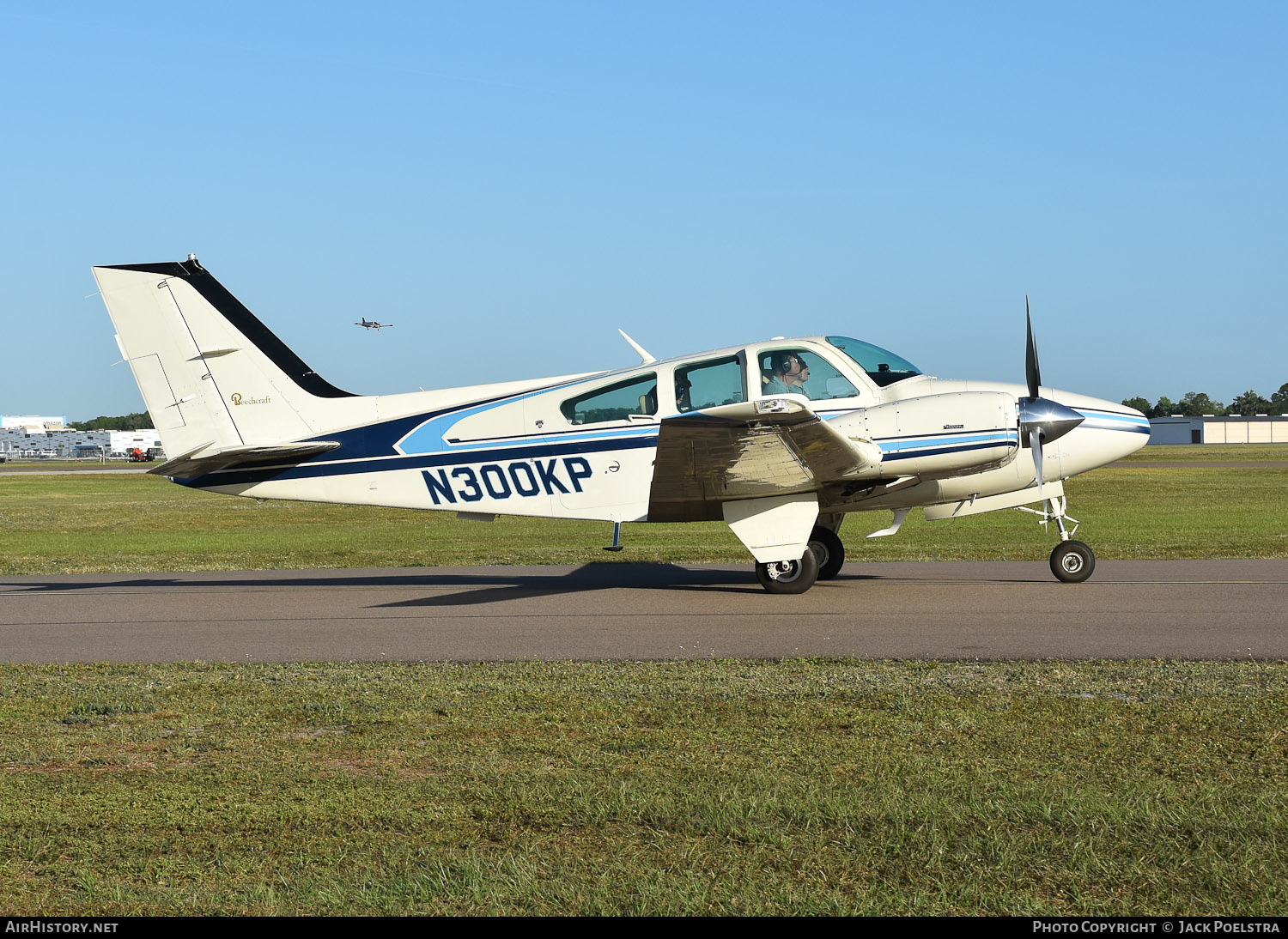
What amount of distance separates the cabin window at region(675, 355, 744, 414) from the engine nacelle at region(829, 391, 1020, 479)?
1215 millimetres

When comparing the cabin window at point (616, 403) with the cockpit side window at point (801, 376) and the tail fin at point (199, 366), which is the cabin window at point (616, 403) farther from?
the tail fin at point (199, 366)

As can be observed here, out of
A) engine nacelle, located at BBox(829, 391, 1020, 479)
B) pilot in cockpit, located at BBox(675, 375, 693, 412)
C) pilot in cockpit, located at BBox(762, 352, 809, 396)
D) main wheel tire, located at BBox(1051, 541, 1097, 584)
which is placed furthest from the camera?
main wheel tire, located at BBox(1051, 541, 1097, 584)

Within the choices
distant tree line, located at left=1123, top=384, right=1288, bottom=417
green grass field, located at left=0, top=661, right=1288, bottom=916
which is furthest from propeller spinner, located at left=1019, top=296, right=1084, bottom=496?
distant tree line, located at left=1123, top=384, right=1288, bottom=417

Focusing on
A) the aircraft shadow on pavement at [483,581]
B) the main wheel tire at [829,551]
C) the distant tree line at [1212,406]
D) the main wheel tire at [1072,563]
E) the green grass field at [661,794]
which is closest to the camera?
the green grass field at [661,794]

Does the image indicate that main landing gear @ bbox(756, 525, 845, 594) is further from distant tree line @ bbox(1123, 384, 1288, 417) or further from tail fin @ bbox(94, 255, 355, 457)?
distant tree line @ bbox(1123, 384, 1288, 417)

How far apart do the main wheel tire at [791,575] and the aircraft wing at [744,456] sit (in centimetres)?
85

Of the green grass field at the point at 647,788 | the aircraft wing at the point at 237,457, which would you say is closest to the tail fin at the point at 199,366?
the aircraft wing at the point at 237,457

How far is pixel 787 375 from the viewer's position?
41.5 ft

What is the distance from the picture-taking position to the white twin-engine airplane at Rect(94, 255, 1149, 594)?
12414 millimetres

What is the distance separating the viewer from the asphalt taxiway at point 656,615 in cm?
934

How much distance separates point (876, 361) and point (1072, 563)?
336 cm

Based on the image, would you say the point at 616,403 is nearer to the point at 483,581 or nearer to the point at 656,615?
the point at 656,615

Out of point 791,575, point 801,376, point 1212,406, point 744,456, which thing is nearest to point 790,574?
point 791,575

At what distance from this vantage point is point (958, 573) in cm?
1473
